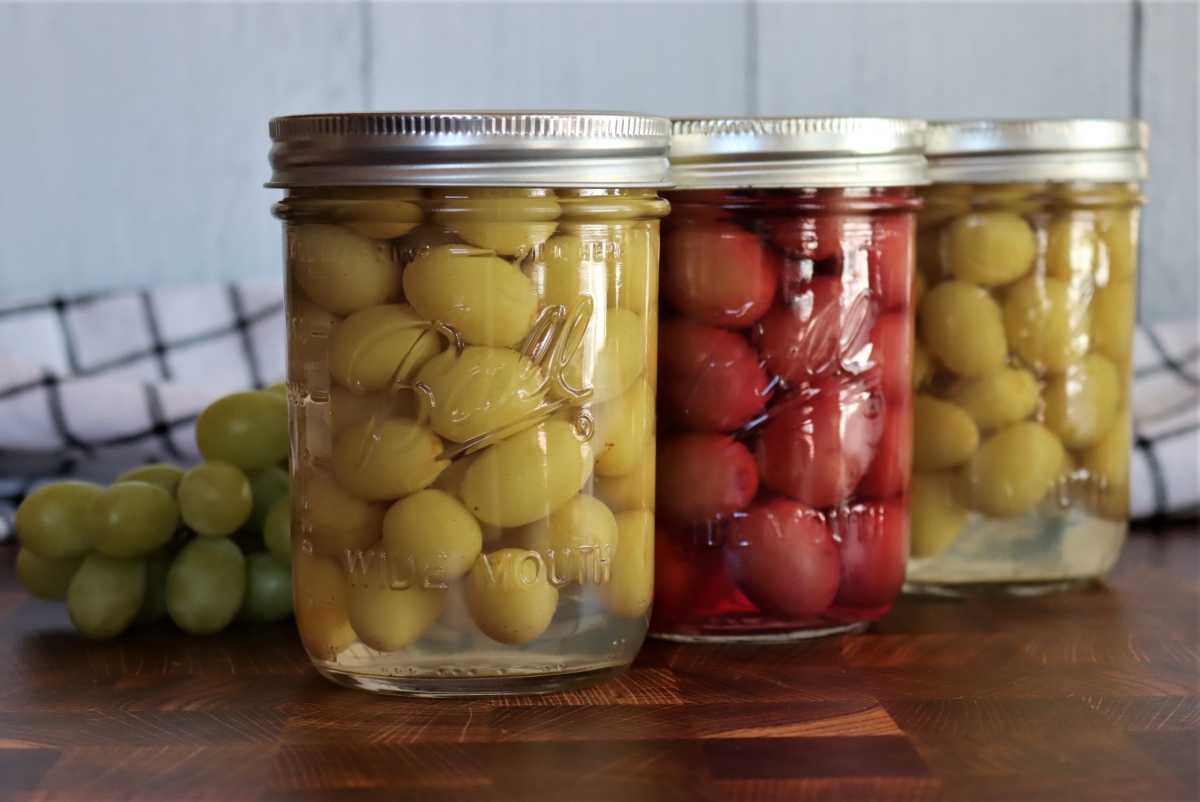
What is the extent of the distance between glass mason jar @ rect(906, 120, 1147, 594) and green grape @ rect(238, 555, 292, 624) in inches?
13.6

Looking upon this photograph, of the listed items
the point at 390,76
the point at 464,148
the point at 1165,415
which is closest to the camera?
the point at 464,148

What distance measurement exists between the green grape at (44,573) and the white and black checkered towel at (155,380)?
23 cm

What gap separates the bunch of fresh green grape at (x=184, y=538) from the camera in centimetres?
66

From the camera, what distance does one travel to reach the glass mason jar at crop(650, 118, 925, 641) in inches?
24.3

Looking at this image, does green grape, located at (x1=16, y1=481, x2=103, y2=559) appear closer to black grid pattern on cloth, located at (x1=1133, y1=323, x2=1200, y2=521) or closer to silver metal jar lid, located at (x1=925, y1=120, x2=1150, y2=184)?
silver metal jar lid, located at (x1=925, y1=120, x2=1150, y2=184)

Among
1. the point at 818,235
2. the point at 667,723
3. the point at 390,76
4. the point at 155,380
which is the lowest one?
the point at 667,723

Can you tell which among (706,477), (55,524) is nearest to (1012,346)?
(706,477)

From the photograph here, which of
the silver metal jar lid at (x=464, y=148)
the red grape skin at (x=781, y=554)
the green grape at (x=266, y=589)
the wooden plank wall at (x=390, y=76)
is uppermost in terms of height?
the wooden plank wall at (x=390, y=76)

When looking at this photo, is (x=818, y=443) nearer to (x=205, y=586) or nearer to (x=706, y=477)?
(x=706, y=477)

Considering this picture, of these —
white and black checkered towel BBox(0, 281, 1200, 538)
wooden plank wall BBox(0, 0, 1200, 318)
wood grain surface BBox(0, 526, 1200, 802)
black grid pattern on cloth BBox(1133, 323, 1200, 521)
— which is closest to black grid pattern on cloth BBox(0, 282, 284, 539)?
white and black checkered towel BBox(0, 281, 1200, 538)

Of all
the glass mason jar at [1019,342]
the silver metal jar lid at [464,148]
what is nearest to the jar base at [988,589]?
the glass mason jar at [1019,342]

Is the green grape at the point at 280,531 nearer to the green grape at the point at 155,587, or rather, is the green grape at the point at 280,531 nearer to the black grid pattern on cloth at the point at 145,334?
the green grape at the point at 155,587

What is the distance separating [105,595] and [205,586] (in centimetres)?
5

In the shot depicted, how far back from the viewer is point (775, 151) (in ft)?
2.00
